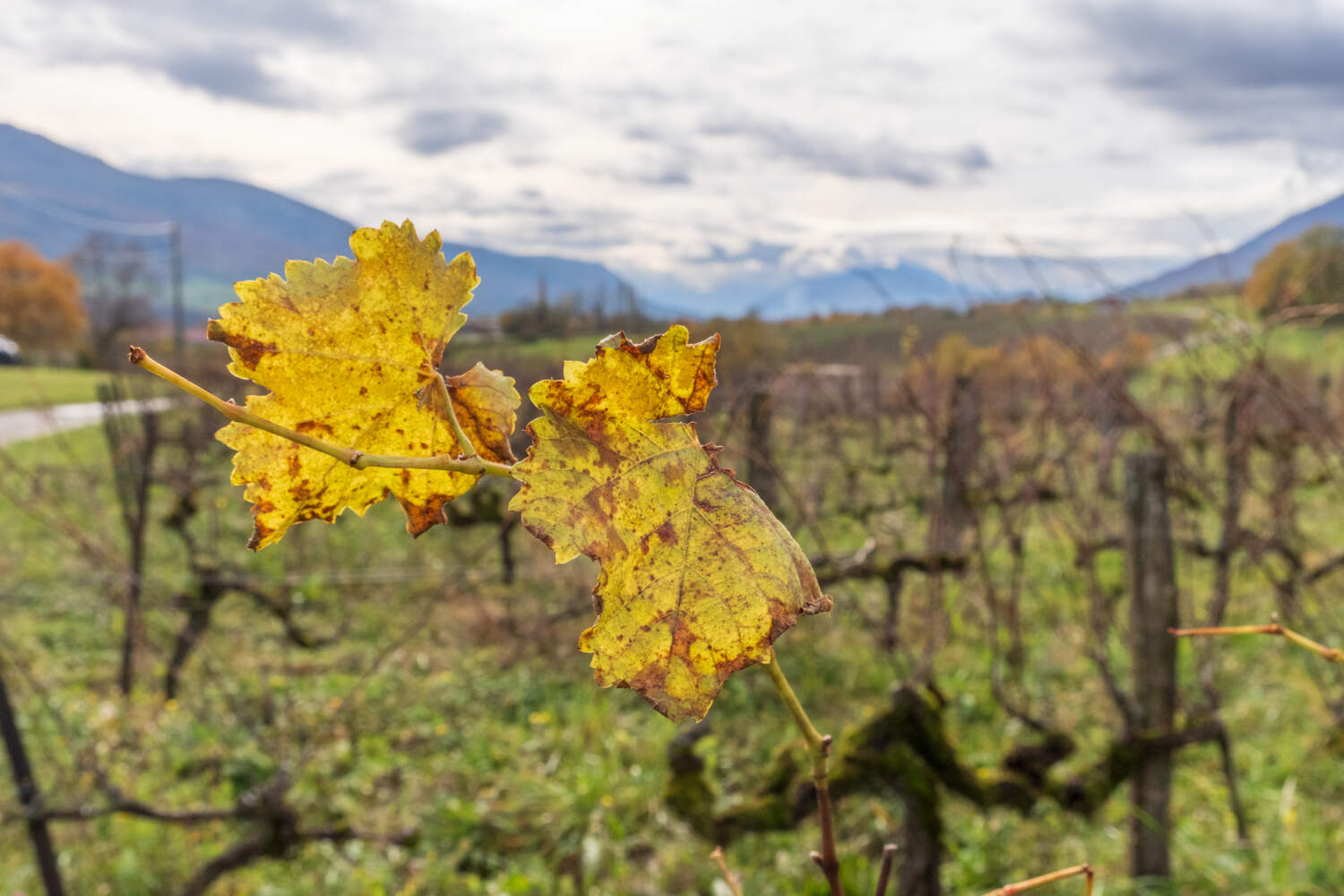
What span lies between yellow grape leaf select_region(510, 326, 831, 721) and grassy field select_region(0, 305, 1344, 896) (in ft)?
6.85

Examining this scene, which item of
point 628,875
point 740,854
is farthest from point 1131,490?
point 628,875

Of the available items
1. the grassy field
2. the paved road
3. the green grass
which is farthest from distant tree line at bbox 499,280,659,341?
the green grass

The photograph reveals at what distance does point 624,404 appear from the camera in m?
0.31

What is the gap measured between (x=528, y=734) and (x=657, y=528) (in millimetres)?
4863

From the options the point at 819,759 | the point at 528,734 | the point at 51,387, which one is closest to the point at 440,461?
the point at 819,759

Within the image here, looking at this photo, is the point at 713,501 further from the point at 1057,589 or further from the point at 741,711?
the point at 1057,589

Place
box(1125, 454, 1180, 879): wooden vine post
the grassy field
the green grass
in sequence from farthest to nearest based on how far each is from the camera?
the green grass
the grassy field
box(1125, 454, 1180, 879): wooden vine post

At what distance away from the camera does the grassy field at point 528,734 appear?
11.5ft

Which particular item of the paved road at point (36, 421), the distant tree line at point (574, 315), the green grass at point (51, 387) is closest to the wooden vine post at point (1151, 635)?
the distant tree line at point (574, 315)

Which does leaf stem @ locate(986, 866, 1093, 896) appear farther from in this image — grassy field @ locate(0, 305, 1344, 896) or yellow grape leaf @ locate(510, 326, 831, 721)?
grassy field @ locate(0, 305, 1344, 896)

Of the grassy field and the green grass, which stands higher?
the green grass

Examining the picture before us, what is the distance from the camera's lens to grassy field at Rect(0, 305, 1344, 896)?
3498 mm

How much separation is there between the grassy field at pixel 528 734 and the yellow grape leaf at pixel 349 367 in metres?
2.08

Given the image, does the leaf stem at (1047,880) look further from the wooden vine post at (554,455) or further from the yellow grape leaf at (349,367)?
the yellow grape leaf at (349,367)
